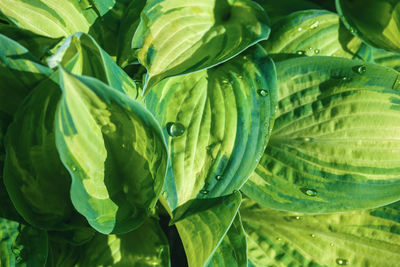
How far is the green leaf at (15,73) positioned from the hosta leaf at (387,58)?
0.69 meters

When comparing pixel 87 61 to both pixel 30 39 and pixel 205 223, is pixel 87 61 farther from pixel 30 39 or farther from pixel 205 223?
pixel 205 223

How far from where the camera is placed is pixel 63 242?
791mm

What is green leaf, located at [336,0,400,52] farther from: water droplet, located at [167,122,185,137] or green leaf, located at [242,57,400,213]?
water droplet, located at [167,122,185,137]

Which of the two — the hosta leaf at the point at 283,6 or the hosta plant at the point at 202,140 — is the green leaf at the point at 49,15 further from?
the hosta leaf at the point at 283,6

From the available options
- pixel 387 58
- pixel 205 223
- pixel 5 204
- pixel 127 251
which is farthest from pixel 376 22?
pixel 5 204

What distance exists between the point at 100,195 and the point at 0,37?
0.94 ft

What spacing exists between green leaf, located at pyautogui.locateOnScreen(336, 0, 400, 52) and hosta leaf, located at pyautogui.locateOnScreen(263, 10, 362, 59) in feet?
0.08

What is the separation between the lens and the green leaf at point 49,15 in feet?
2.42

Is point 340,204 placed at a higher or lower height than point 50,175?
lower

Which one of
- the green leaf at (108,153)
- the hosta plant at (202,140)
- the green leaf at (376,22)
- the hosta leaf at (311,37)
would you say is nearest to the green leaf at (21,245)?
the hosta plant at (202,140)

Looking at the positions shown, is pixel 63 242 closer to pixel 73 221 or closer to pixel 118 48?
pixel 73 221

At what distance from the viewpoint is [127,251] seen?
30.8 inches

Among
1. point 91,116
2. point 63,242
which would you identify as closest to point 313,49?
point 91,116

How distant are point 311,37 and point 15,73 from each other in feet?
1.89
